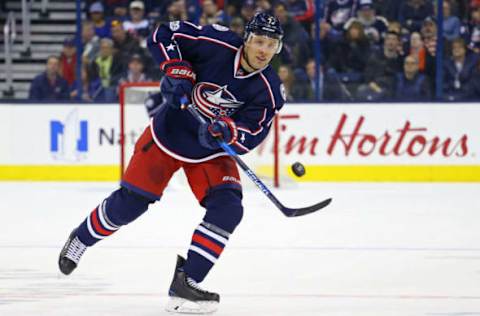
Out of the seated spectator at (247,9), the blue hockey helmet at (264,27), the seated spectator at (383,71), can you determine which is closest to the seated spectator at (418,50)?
the seated spectator at (383,71)

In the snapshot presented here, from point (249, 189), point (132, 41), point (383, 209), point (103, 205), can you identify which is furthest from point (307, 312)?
point (132, 41)

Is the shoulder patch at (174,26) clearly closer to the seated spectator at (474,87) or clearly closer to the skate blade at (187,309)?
the skate blade at (187,309)

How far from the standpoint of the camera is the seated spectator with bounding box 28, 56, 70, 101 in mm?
9422

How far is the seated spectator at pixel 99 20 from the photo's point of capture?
31.9 ft

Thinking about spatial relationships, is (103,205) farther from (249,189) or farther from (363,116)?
(363,116)

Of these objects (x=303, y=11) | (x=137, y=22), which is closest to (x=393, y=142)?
(x=303, y=11)

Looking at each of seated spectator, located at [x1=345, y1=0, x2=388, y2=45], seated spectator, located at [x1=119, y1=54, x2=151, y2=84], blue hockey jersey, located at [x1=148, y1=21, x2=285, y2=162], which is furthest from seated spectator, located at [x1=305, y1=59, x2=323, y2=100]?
blue hockey jersey, located at [x1=148, y1=21, x2=285, y2=162]

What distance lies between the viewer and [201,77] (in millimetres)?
4074

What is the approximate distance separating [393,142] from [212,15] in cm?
184

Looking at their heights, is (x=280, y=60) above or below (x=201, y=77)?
below

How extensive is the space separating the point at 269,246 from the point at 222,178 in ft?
5.45

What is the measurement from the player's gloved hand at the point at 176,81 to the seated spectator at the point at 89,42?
566 centimetres

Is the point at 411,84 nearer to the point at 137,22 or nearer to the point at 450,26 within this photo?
the point at 450,26

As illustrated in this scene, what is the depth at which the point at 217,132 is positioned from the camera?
152 inches
